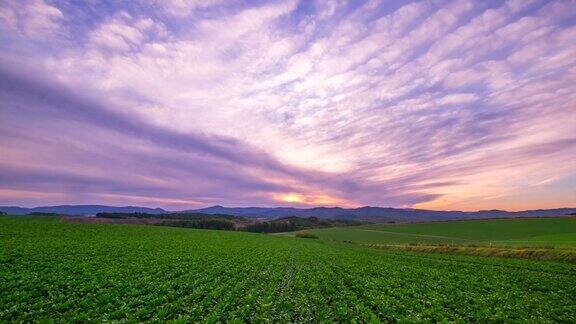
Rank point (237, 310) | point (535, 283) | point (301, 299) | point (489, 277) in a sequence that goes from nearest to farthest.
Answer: point (237, 310), point (301, 299), point (535, 283), point (489, 277)

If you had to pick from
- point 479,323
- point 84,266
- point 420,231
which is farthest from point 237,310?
point 420,231

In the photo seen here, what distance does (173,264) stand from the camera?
32188 millimetres

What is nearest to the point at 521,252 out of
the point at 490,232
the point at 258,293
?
the point at 258,293

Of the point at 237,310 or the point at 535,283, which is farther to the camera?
the point at 535,283

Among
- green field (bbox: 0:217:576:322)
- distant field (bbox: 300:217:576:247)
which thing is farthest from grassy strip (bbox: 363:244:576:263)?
distant field (bbox: 300:217:576:247)

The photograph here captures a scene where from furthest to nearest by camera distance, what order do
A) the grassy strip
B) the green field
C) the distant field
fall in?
the distant field
the grassy strip
the green field

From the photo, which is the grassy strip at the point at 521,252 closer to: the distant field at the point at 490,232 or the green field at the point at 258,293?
the green field at the point at 258,293

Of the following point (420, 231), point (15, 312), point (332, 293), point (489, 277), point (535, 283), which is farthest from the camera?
point (420, 231)

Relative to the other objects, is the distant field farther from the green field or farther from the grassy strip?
the green field

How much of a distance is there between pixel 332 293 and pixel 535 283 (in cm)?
1683

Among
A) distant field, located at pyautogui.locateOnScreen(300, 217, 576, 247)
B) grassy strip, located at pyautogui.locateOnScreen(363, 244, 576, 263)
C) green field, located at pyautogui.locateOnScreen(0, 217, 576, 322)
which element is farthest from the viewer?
distant field, located at pyautogui.locateOnScreen(300, 217, 576, 247)

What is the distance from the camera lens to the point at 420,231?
124 meters

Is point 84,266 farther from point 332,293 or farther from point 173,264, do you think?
point 332,293

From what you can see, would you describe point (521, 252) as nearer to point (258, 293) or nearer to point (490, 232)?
point (258, 293)
